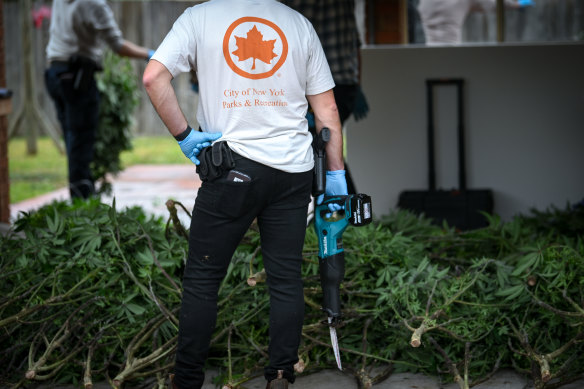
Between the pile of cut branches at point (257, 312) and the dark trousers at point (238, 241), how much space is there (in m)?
0.32

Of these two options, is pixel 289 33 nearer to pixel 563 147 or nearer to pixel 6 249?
pixel 6 249

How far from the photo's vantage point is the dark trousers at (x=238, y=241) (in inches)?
133

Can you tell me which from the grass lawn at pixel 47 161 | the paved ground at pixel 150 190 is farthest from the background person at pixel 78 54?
the grass lawn at pixel 47 161

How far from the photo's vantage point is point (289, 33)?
339cm

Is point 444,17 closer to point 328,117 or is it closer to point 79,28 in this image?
point 79,28

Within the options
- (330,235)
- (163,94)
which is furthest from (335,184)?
(163,94)

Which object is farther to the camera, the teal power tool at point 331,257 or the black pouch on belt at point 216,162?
the teal power tool at point 331,257

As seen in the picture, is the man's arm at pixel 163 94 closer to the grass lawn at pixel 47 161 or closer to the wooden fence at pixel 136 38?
the grass lawn at pixel 47 161

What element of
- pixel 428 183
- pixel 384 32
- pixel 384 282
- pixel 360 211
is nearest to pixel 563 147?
pixel 428 183

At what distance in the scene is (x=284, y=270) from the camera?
3.50 m

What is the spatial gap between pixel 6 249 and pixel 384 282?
6.16 feet

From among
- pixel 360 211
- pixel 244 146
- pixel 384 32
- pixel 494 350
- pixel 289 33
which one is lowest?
pixel 494 350

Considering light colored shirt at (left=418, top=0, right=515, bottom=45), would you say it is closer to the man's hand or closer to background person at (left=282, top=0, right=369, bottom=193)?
background person at (left=282, top=0, right=369, bottom=193)

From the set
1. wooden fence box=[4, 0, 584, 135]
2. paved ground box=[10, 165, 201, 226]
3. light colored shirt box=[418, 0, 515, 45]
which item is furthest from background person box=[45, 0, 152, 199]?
wooden fence box=[4, 0, 584, 135]
